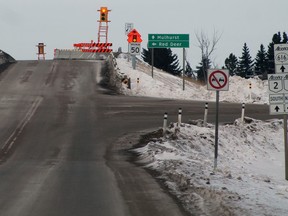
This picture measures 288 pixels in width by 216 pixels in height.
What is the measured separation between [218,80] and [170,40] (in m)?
22.9

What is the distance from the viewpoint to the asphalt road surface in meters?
8.98

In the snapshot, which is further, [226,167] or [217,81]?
[226,167]

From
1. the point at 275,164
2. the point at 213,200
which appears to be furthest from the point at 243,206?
the point at 275,164

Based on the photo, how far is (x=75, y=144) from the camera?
58.1 feet

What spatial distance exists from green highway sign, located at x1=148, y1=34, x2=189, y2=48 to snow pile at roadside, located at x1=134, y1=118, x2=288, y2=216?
43.4ft

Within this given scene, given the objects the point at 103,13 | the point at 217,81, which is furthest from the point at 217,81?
the point at 103,13

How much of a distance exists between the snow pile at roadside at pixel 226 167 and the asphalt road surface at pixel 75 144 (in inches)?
25.3

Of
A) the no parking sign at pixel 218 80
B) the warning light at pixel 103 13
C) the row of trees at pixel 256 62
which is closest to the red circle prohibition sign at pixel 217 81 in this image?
the no parking sign at pixel 218 80

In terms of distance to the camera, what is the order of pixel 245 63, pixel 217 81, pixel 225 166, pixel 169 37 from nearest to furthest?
pixel 217 81 → pixel 225 166 → pixel 169 37 → pixel 245 63

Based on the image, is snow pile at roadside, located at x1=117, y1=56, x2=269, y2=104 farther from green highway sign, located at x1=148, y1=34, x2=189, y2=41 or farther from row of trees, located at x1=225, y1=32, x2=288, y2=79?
row of trees, located at x1=225, y1=32, x2=288, y2=79

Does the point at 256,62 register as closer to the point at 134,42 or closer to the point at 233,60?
the point at 233,60

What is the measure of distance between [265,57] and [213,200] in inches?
3091

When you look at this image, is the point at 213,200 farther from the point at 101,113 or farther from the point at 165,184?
the point at 101,113

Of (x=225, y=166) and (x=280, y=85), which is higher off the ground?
(x=280, y=85)
